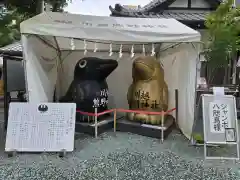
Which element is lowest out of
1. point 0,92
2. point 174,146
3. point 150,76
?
point 0,92

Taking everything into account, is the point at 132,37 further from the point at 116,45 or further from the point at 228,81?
the point at 228,81

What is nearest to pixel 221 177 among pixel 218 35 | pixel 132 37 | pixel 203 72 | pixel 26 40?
pixel 132 37

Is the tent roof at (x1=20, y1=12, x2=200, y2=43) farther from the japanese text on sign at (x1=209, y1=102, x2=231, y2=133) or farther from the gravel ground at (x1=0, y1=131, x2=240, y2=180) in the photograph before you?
the gravel ground at (x1=0, y1=131, x2=240, y2=180)

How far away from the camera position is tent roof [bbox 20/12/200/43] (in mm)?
4223

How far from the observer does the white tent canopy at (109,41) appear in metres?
4.32

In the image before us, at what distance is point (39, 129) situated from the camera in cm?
399

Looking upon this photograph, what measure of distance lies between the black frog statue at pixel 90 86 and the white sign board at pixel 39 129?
3.46 feet

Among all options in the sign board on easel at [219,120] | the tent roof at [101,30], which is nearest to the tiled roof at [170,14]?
the tent roof at [101,30]

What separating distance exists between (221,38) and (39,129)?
4353mm

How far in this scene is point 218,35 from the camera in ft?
A: 20.5

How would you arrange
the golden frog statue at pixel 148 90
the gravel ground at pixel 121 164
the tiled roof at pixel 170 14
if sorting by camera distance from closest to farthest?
1. the gravel ground at pixel 121 164
2. the golden frog statue at pixel 148 90
3. the tiled roof at pixel 170 14

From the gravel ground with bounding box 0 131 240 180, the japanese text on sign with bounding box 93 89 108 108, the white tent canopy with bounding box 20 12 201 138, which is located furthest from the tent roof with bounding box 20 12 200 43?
the gravel ground with bounding box 0 131 240 180

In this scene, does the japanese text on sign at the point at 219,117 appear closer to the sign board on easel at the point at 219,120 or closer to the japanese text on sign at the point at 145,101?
the sign board on easel at the point at 219,120

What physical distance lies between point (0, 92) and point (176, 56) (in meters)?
9.83
